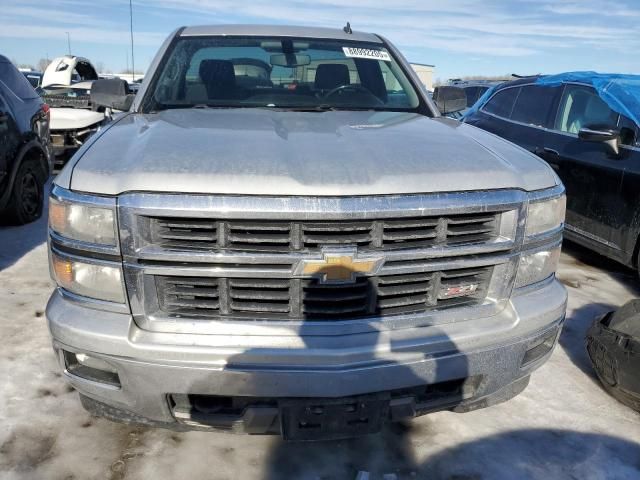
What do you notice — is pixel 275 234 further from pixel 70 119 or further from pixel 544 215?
pixel 70 119

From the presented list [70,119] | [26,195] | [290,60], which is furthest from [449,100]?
[70,119]

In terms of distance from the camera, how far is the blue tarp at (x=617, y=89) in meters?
4.72

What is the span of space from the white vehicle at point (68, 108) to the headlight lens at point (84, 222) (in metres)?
7.52

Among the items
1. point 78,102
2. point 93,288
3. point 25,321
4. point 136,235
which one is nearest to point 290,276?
point 136,235

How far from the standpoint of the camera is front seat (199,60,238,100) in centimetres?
338

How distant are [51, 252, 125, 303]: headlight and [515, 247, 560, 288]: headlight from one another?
157cm

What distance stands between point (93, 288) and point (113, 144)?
25.6 inches

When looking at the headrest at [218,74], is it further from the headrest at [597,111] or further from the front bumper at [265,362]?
the headrest at [597,111]

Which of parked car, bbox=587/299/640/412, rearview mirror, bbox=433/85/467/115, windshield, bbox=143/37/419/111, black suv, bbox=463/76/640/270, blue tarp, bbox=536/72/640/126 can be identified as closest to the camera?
parked car, bbox=587/299/640/412

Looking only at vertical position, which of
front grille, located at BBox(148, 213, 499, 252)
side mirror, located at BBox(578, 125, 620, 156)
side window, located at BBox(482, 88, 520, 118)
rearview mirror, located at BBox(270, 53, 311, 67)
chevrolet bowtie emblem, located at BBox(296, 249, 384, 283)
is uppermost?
rearview mirror, located at BBox(270, 53, 311, 67)

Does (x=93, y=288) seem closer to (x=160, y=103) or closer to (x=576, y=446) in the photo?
(x=160, y=103)

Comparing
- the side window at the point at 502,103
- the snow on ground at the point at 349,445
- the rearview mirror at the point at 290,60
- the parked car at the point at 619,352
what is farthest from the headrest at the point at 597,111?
the rearview mirror at the point at 290,60

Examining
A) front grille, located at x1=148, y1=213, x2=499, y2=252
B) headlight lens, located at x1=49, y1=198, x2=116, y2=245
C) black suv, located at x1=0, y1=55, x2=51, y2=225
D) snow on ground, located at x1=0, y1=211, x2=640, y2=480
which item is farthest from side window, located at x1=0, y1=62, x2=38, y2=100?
front grille, located at x1=148, y1=213, x2=499, y2=252

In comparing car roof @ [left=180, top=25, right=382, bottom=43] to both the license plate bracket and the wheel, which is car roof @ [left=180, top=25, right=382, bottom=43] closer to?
the license plate bracket
